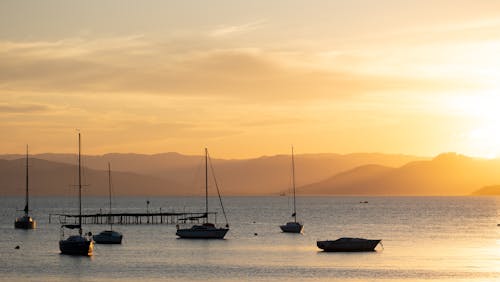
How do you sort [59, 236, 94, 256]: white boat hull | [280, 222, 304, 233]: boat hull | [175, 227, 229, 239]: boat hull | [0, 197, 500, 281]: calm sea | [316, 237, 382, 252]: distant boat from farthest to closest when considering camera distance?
[280, 222, 304, 233]: boat hull → [175, 227, 229, 239]: boat hull → [316, 237, 382, 252]: distant boat → [59, 236, 94, 256]: white boat hull → [0, 197, 500, 281]: calm sea

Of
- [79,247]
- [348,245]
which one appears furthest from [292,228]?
[79,247]

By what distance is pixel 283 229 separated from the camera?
508 ft

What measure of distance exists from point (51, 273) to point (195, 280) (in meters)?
15.4

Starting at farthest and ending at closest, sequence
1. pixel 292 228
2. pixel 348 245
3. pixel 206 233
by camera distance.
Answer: pixel 292 228 → pixel 206 233 → pixel 348 245

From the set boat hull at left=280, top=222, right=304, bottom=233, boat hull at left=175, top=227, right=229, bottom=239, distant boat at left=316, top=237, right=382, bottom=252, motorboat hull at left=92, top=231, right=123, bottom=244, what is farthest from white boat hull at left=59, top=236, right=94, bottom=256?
boat hull at left=280, top=222, right=304, bottom=233

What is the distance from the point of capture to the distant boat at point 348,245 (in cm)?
10881

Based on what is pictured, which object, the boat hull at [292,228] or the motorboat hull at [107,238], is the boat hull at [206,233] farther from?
the boat hull at [292,228]

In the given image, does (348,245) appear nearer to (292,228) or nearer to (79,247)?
(79,247)

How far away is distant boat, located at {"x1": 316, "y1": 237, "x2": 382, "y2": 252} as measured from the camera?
10881cm

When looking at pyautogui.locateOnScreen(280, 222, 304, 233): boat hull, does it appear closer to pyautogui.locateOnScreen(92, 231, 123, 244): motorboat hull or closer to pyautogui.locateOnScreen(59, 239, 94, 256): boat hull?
pyautogui.locateOnScreen(92, 231, 123, 244): motorboat hull

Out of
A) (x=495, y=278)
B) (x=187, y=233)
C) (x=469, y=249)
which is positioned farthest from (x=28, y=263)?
(x=469, y=249)

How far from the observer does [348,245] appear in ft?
357

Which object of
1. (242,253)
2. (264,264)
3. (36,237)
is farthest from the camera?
(36,237)

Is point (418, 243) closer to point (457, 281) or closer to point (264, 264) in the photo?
point (264, 264)
